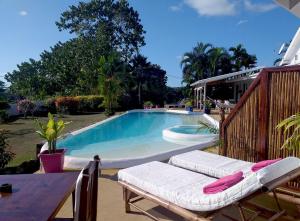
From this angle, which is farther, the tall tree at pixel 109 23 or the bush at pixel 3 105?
the tall tree at pixel 109 23

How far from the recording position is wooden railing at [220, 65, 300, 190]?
441 cm

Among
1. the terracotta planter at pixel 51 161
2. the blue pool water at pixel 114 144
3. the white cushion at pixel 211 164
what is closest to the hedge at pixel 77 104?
the blue pool water at pixel 114 144

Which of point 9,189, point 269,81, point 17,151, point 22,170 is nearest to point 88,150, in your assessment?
point 17,151

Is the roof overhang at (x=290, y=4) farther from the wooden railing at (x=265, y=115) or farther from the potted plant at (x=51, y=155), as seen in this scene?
the potted plant at (x=51, y=155)

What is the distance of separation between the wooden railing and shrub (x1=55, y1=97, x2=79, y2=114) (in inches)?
782

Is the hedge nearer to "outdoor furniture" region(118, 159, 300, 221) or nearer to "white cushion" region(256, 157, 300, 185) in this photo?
"outdoor furniture" region(118, 159, 300, 221)

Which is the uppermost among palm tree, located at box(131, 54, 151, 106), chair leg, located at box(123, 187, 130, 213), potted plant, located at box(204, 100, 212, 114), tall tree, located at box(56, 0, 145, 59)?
tall tree, located at box(56, 0, 145, 59)

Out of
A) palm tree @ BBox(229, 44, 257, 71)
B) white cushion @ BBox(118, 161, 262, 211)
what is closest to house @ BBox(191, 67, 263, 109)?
palm tree @ BBox(229, 44, 257, 71)

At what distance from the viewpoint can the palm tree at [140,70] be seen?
105 ft

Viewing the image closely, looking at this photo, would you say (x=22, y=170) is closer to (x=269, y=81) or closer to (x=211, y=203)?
(x=211, y=203)

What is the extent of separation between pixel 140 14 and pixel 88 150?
30153 mm

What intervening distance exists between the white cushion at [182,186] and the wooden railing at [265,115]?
152 centimetres

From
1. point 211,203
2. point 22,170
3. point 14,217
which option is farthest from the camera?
point 22,170

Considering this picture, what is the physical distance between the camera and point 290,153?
14.6 feet
